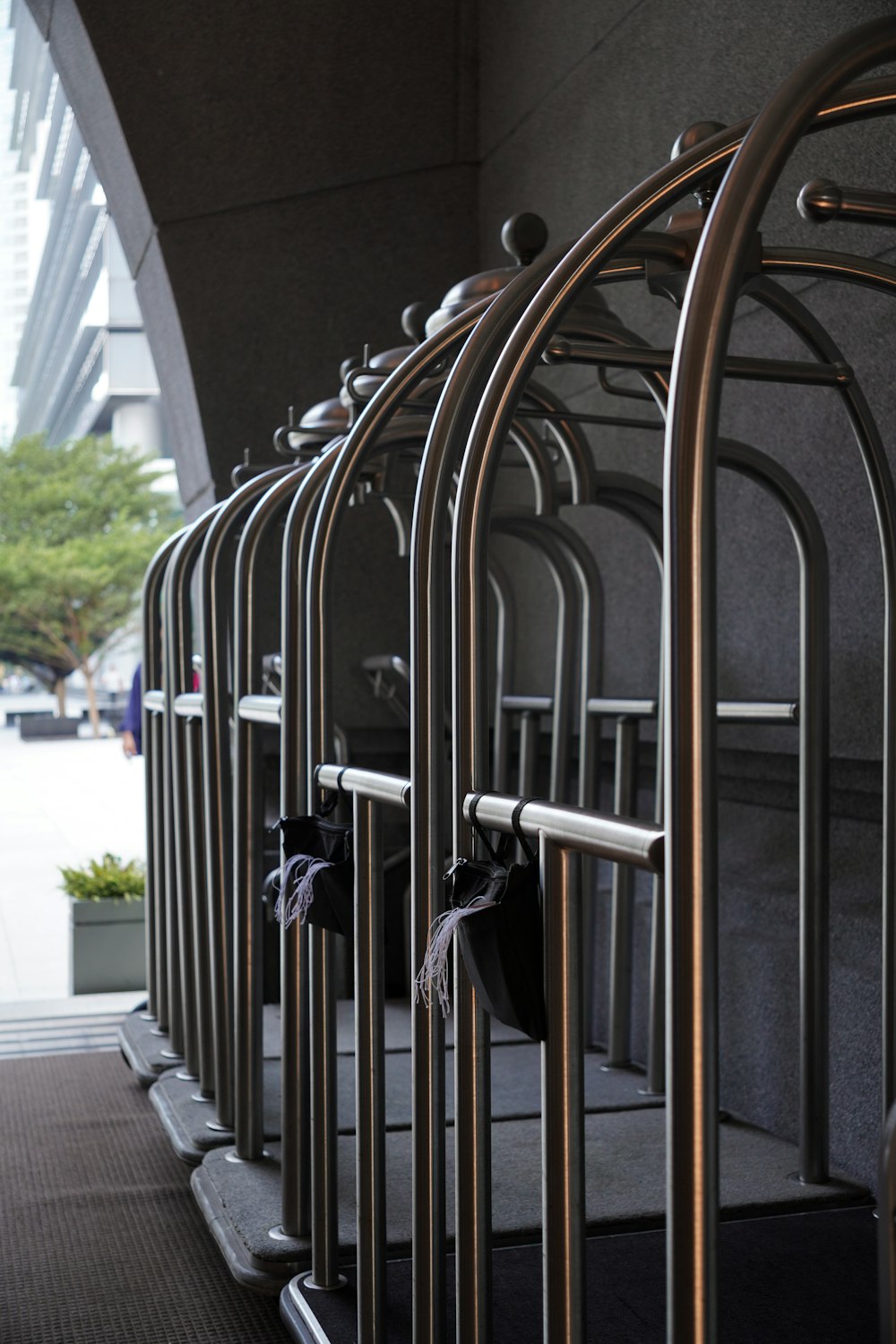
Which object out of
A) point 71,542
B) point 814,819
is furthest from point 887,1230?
point 71,542

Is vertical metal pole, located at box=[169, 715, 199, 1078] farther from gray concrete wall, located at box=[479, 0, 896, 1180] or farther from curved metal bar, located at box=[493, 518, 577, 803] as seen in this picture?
gray concrete wall, located at box=[479, 0, 896, 1180]

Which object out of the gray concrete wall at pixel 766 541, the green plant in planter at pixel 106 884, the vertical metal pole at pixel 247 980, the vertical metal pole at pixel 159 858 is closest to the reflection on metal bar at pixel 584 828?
the vertical metal pole at pixel 247 980

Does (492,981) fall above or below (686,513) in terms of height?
below

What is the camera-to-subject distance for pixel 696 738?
100cm

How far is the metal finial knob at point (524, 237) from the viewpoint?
1.77m

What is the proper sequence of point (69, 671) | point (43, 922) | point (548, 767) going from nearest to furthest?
point (548, 767) → point (43, 922) → point (69, 671)

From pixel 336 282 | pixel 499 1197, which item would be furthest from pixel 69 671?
pixel 499 1197

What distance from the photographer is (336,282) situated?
4453 millimetres

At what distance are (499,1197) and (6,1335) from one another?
80 centimetres

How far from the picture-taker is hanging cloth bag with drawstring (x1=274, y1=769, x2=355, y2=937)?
1938 mm

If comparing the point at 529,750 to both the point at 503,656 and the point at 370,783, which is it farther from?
the point at 370,783

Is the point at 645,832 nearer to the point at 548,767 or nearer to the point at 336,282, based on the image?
the point at 548,767

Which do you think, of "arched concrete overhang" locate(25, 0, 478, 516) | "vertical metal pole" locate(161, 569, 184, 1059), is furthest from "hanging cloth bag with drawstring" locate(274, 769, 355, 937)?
"arched concrete overhang" locate(25, 0, 478, 516)

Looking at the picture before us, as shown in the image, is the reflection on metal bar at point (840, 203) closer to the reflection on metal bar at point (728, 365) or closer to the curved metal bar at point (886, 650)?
the reflection on metal bar at point (728, 365)
